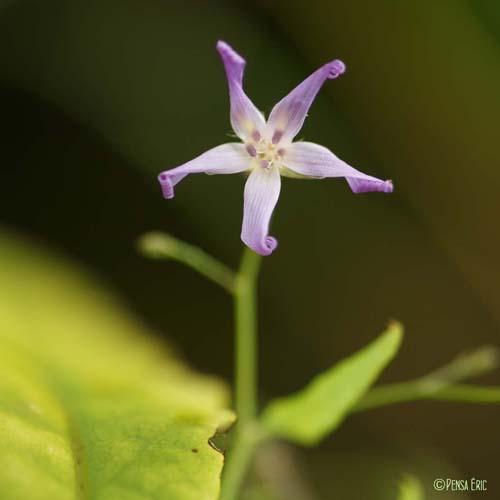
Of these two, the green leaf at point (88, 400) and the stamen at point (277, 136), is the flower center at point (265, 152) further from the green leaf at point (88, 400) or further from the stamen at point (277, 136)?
the green leaf at point (88, 400)

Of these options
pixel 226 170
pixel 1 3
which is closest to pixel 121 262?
pixel 1 3

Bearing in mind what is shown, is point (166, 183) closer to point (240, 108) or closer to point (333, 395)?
point (240, 108)

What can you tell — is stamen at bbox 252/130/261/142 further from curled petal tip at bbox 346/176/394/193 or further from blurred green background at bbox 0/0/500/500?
blurred green background at bbox 0/0/500/500

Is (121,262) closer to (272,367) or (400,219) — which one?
(272,367)

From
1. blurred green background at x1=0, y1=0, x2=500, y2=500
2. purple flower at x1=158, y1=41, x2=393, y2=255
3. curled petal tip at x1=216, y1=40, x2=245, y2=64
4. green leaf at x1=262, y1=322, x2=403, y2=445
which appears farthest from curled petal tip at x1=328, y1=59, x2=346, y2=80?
blurred green background at x1=0, y1=0, x2=500, y2=500

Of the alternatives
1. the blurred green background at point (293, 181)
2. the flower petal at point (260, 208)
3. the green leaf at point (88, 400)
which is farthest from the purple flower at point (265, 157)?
the blurred green background at point (293, 181)

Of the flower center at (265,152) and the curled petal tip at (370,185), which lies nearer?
the curled petal tip at (370,185)

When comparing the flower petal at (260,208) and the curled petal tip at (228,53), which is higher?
the curled petal tip at (228,53)

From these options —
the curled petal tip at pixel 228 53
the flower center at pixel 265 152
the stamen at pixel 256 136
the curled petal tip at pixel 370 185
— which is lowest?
the curled petal tip at pixel 370 185
